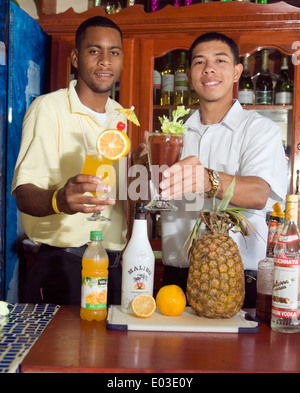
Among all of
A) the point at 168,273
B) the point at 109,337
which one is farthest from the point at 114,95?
the point at 109,337

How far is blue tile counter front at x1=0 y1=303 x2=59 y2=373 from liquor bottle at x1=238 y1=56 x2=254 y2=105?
1926 millimetres

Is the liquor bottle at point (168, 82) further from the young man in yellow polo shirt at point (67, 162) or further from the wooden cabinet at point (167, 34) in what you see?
the young man in yellow polo shirt at point (67, 162)

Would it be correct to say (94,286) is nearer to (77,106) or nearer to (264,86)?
(77,106)

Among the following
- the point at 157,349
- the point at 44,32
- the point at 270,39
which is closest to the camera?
Answer: the point at 157,349

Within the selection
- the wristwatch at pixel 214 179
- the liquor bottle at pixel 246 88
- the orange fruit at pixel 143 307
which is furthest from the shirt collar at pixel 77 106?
the liquor bottle at pixel 246 88

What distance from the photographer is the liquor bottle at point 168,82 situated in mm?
2801

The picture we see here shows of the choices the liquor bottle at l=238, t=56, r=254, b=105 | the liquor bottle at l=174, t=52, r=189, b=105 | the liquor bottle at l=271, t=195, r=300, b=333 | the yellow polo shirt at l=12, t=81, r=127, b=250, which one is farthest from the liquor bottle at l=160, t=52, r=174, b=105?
the liquor bottle at l=271, t=195, r=300, b=333

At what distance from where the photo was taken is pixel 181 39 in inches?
105

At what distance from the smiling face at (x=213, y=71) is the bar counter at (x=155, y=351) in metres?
1.00

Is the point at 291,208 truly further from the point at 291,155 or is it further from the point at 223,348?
the point at 291,155

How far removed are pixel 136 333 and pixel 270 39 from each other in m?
2.13

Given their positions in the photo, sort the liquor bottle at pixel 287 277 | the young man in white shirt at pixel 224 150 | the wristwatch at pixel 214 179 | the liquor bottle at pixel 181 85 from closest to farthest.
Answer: the liquor bottle at pixel 287 277
the wristwatch at pixel 214 179
the young man in white shirt at pixel 224 150
the liquor bottle at pixel 181 85

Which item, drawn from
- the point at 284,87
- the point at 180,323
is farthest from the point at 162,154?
the point at 284,87

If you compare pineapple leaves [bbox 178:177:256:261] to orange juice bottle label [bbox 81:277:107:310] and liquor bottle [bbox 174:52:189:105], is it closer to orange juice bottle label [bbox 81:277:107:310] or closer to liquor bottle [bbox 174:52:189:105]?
orange juice bottle label [bbox 81:277:107:310]
